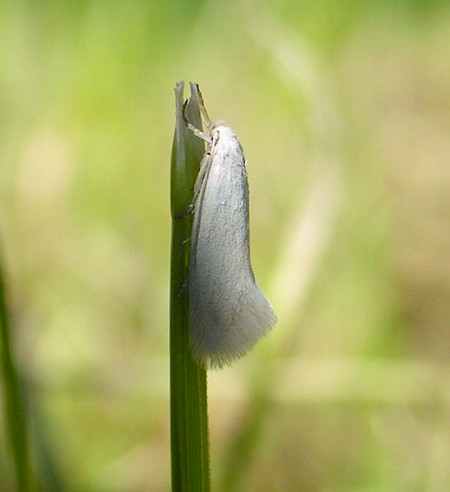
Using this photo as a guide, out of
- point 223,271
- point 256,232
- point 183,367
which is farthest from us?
point 256,232

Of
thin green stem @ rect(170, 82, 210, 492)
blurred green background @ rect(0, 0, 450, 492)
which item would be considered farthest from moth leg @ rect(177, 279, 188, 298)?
blurred green background @ rect(0, 0, 450, 492)

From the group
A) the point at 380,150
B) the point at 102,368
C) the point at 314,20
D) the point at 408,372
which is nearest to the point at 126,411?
the point at 102,368

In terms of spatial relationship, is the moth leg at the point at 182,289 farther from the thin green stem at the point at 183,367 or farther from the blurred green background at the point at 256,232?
the blurred green background at the point at 256,232

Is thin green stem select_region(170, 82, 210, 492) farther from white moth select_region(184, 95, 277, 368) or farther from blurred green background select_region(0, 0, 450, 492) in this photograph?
blurred green background select_region(0, 0, 450, 492)

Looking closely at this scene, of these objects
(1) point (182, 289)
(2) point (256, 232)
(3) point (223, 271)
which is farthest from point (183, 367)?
(2) point (256, 232)

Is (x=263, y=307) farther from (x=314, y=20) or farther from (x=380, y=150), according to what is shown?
(x=314, y=20)

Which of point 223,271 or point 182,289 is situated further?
point 223,271

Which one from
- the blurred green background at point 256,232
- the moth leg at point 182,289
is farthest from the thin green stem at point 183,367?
the blurred green background at point 256,232

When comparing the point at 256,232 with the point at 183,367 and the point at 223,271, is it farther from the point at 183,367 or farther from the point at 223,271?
the point at 183,367
